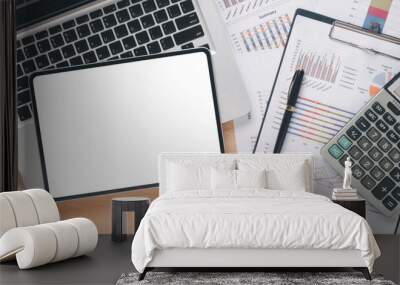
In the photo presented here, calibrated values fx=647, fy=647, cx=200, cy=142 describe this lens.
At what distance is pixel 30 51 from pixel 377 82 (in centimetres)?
334

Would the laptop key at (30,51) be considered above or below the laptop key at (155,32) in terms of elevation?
below

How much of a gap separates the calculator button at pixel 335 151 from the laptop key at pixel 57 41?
2.76 metres

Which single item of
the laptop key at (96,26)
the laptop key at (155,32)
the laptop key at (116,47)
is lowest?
the laptop key at (116,47)

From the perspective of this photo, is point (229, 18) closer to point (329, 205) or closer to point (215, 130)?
point (215, 130)

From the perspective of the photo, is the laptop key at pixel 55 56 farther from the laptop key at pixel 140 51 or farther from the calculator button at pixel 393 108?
the calculator button at pixel 393 108

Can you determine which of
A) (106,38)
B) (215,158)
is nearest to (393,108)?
(215,158)

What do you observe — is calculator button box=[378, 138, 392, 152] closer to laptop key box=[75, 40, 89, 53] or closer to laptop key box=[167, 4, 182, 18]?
laptop key box=[167, 4, 182, 18]

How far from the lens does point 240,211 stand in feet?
13.9

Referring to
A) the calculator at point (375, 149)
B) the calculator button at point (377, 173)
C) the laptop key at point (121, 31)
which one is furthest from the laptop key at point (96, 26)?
the calculator button at point (377, 173)

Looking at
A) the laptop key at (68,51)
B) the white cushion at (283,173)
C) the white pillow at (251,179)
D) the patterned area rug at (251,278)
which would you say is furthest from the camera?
the laptop key at (68,51)

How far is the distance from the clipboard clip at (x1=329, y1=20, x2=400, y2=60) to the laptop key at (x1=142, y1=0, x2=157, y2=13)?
168 cm

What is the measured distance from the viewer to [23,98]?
630 centimetres

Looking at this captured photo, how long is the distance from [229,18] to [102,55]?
1271 millimetres

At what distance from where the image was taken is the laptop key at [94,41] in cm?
623
